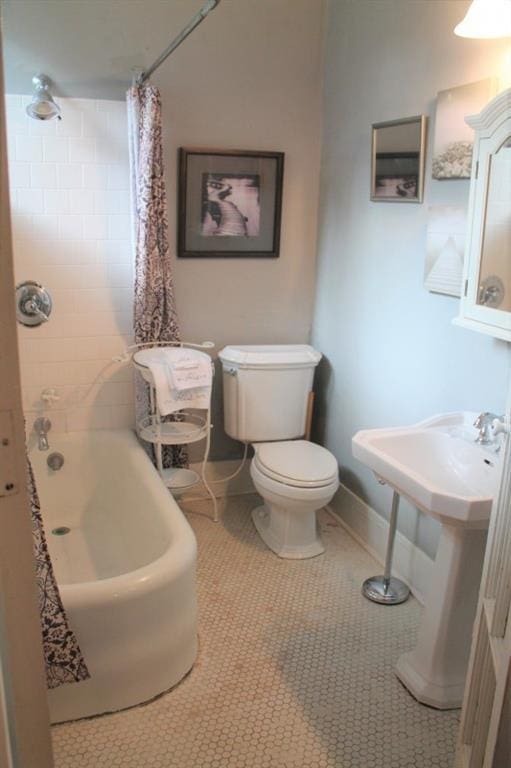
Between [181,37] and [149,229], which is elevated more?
[181,37]

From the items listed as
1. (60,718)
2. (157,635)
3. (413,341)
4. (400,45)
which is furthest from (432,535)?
(400,45)

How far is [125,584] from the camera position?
1.98 m

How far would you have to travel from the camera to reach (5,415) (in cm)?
86

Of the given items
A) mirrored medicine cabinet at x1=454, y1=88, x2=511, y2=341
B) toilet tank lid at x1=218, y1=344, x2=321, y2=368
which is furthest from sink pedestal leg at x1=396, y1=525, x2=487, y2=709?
toilet tank lid at x1=218, y1=344, x2=321, y2=368

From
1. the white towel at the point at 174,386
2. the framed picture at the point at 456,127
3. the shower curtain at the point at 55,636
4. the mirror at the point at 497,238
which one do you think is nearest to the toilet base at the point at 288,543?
the white towel at the point at 174,386

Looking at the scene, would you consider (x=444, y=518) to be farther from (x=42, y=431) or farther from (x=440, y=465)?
(x=42, y=431)

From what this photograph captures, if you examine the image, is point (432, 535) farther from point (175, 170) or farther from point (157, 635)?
point (175, 170)

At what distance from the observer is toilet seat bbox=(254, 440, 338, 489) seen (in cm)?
286

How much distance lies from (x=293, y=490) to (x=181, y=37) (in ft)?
6.12

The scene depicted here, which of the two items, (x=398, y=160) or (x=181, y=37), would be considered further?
(x=398, y=160)

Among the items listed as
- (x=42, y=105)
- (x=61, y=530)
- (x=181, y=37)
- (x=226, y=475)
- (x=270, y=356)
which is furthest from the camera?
(x=226, y=475)

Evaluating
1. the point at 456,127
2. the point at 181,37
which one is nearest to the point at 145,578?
the point at 456,127

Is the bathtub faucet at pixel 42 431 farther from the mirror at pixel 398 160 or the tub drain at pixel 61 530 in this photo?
the mirror at pixel 398 160

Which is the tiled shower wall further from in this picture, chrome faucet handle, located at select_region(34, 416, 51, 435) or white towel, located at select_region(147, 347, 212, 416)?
white towel, located at select_region(147, 347, 212, 416)
